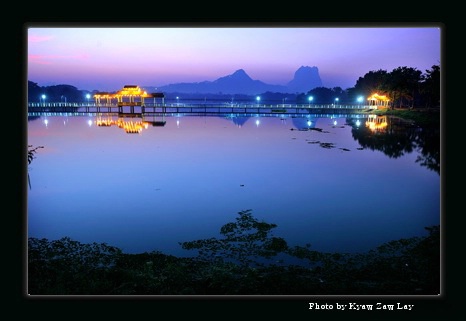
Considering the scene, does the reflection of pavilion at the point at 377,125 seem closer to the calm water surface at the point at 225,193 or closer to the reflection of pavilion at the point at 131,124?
the calm water surface at the point at 225,193

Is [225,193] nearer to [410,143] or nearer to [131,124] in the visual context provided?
[410,143]

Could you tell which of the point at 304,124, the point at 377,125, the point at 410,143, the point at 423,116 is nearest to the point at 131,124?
the point at 304,124

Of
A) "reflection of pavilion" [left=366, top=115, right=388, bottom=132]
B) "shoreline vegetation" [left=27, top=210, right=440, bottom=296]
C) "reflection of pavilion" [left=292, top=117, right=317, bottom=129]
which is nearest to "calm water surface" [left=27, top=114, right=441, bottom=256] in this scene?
"shoreline vegetation" [left=27, top=210, right=440, bottom=296]

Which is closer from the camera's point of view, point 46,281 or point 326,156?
point 46,281

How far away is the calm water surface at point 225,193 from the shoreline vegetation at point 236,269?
2.00ft

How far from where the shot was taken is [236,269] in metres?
8.16

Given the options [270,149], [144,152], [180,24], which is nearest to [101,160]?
[144,152]

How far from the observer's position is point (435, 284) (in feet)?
23.7

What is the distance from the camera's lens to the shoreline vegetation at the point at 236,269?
711 centimetres

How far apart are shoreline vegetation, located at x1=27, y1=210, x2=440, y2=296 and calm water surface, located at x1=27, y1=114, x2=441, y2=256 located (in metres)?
0.61

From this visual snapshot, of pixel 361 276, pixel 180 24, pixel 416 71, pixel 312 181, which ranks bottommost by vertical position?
pixel 361 276

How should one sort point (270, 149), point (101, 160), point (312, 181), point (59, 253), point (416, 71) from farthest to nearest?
1. point (416, 71)
2. point (270, 149)
3. point (101, 160)
4. point (312, 181)
5. point (59, 253)

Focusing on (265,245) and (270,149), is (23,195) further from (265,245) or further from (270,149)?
(270,149)

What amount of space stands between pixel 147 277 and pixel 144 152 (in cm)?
1928
